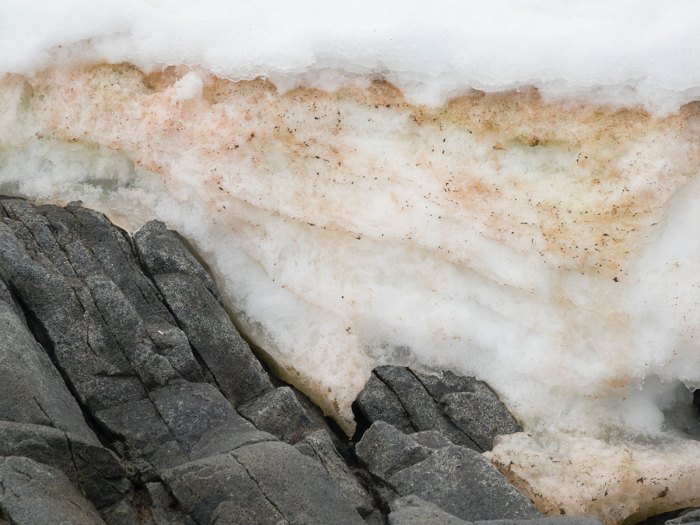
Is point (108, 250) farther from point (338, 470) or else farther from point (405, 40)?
point (405, 40)

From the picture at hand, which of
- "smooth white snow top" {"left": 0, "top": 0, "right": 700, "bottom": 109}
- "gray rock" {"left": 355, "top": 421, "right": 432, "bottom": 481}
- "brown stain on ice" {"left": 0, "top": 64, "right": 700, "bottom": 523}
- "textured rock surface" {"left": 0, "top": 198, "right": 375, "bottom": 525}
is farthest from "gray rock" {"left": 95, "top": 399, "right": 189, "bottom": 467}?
"smooth white snow top" {"left": 0, "top": 0, "right": 700, "bottom": 109}

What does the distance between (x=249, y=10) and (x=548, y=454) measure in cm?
615

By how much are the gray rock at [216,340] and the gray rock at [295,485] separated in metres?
1.45

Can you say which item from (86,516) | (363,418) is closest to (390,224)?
(363,418)

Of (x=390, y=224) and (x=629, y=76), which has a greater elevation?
(x=629, y=76)

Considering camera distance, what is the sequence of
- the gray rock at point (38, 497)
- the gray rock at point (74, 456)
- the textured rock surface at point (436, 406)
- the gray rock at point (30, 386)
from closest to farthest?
the gray rock at point (38, 497), the gray rock at point (74, 456), the gray rock at point (30, 386), the textured rock surface at point (436, 406)

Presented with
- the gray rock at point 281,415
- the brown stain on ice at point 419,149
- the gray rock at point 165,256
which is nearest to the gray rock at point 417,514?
the gray rock at point 281,415

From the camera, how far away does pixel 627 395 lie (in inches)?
365

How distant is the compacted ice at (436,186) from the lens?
910 cm

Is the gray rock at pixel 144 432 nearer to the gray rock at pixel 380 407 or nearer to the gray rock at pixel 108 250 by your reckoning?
the gray rock at pixel 108 250

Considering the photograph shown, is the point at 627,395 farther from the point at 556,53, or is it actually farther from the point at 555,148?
the point at 556,53

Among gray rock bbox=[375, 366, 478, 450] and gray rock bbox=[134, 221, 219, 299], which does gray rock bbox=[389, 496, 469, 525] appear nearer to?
gray rock bbox=[375, 366, 478, 450]

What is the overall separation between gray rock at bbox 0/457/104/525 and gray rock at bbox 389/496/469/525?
2402 millimetres

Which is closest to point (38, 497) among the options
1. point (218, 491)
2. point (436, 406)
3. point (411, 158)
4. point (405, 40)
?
point (218, 491)
